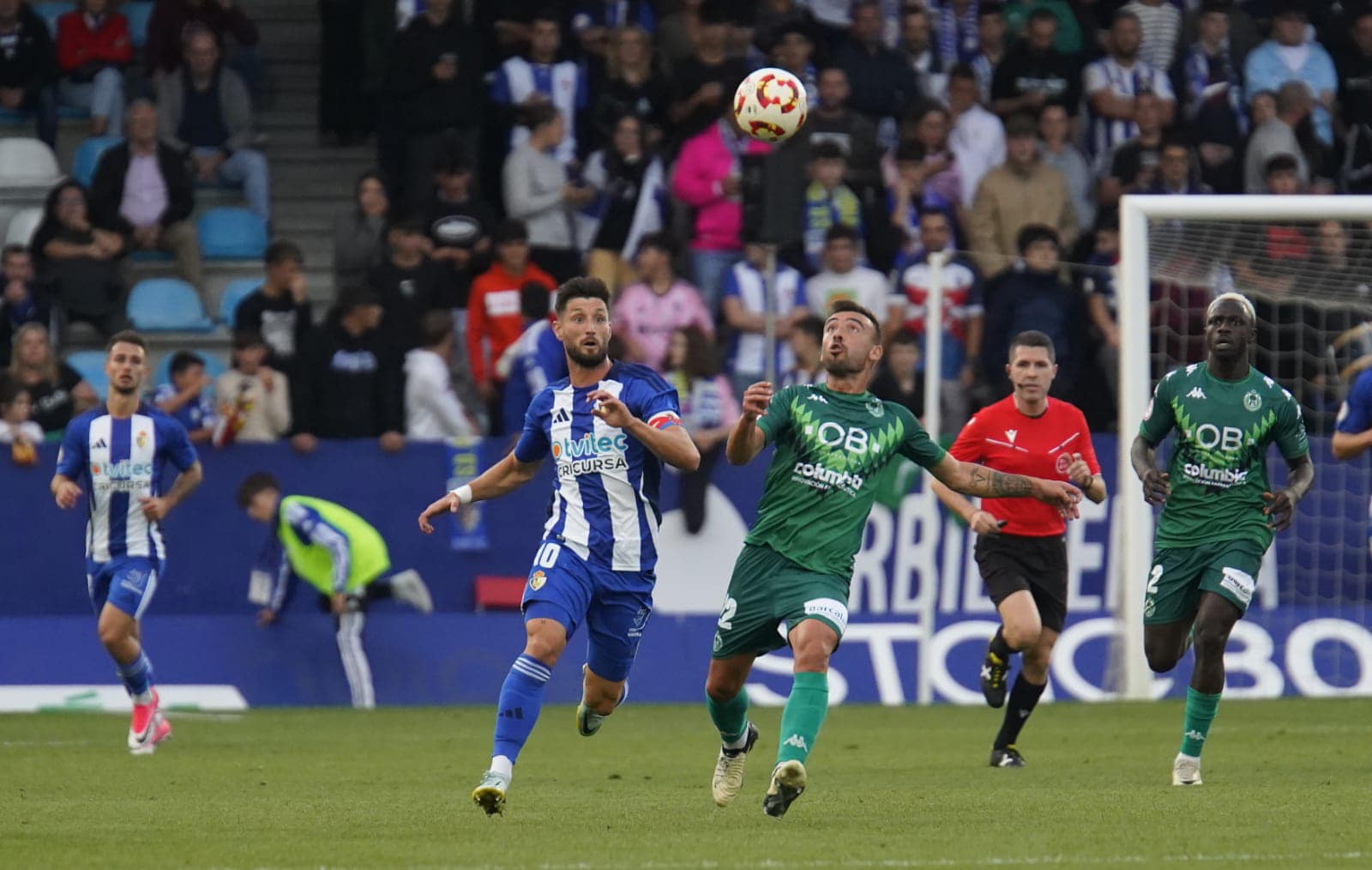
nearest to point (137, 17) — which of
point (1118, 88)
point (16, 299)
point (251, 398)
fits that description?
point (16, 299)

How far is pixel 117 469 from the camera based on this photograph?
13.7 m

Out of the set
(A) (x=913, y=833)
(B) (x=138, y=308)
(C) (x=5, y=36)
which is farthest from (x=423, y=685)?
(A) (x=913, y=833)

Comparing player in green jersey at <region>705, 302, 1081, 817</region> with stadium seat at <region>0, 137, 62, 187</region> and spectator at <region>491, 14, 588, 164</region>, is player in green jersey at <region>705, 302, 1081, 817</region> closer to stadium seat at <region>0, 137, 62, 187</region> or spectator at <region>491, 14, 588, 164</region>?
spectator at <region>491, 14, 588, 164</region>

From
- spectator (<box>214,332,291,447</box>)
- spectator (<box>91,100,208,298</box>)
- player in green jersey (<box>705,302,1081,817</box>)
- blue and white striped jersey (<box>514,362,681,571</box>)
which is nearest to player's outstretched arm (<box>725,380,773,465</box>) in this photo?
player in green jersey (<box>705,302,1081,817</box>)

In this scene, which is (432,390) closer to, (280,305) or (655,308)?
(280,305)

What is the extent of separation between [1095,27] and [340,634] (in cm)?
951

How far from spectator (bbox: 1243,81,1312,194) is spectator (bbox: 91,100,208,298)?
30.8 ft

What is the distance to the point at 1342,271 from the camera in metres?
17.7

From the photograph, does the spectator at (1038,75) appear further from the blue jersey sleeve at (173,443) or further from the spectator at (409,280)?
the blue jersey sleeve at (173,443)

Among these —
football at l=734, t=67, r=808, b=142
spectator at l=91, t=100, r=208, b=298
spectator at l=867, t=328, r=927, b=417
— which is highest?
football at l=734, t=67, r=808, b=142

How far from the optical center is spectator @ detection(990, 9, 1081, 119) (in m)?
20.3

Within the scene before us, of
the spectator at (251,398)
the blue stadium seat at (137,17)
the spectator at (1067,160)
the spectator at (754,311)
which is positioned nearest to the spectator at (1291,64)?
the spectator at (1067,160)

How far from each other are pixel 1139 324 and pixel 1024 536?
15.9 ft

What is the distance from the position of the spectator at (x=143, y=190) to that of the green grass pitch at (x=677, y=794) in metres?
4.98
